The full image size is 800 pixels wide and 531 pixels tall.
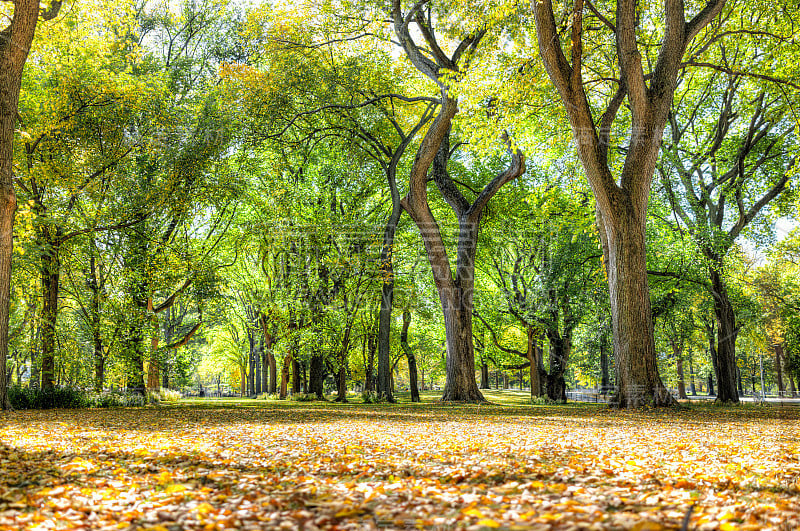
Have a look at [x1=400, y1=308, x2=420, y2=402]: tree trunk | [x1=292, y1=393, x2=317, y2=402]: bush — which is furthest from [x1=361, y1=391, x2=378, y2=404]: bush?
[x1=400, y1=308, x2=420, y2=402]: tree trunk

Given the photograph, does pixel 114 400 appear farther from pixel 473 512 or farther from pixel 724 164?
pixel 724 164

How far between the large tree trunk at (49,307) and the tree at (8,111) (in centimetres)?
367

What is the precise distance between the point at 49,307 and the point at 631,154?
1527 centimetres

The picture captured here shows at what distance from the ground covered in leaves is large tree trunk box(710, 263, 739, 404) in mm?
13360

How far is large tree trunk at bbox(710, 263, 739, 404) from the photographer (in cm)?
1847

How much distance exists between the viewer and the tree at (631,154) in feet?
34.0

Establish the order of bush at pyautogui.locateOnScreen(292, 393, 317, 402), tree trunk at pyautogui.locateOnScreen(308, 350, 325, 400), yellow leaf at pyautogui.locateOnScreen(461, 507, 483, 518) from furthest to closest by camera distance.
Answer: tree trunk at pyautogui.locateOnScreen(308, 350, 325, 400)
bush at pyautogui.locateOnScreen(292, 393, 317, 402)
yellow leaf at pyautogui.locateOnScreen(461, 507, 483, 518)

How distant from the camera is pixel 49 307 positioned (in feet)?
46.1

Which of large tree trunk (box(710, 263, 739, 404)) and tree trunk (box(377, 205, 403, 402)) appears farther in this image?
large tree trunk (box(710, 263, 739, 404))

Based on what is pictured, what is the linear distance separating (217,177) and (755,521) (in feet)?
49.9

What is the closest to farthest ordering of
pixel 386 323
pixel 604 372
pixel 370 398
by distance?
pixel 386 323 < pixel 370 398 < pixel 604 372

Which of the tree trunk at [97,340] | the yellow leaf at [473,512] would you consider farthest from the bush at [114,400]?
the yellow leaf at [473,512]

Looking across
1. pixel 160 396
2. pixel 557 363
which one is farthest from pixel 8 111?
pixel 557 363

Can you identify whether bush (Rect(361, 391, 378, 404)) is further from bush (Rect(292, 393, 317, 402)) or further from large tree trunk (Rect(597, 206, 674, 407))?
large tree trunk (Rect(597, 206, 674, 407))
